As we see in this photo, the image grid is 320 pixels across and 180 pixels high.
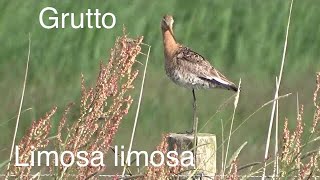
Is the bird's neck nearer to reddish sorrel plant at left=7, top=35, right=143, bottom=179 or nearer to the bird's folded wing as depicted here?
the bird's folded wing

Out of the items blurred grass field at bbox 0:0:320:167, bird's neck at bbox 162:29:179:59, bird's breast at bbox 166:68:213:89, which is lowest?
bird's breast at bbox 166:68:213:89

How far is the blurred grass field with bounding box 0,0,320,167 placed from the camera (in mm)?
11938

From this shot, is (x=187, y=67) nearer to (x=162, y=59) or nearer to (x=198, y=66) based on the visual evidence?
(x=198, y=66)

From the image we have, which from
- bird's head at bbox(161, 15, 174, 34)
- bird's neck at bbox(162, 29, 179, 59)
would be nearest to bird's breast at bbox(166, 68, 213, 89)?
bird's neck at bbox(162, 29, 179, 59)

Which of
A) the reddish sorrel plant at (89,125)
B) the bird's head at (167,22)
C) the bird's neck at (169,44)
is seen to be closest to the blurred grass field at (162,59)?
the bird's neck at (169,44)

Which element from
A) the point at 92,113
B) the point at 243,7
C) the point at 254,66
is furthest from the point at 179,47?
the point at 243,7

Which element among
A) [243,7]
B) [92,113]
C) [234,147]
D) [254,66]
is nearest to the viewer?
[92,113]

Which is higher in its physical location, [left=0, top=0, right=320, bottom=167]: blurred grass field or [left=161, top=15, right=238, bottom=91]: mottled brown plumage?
[left=0, top=0, right=320, bottom=167]: blurred grass field

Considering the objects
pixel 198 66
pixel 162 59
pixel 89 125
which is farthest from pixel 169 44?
pixel 162 59

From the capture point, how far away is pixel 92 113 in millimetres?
4375

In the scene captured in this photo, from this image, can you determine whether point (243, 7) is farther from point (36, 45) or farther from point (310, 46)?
point (36, 45)

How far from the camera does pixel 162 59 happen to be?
1271cm

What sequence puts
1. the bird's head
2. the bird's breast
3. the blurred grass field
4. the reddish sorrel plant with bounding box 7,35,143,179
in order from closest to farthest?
1. the reddish sorrel plant with bounding box 7,35,143,179
2. the bird's head
3. the bird's breast
4. the blurred grass field

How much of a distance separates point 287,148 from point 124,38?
0.71 meters
